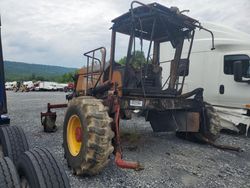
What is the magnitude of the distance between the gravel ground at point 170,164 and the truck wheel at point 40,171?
169 cm

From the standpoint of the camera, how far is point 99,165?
4.50 meters

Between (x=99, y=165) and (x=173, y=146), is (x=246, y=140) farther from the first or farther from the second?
(x=99, y=165)

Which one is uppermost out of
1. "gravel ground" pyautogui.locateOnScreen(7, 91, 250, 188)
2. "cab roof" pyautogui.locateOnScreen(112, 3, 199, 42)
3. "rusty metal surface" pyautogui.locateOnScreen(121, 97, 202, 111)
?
"cab roof" pyautogui.locateOnScreen(112, 3, 199, 42)

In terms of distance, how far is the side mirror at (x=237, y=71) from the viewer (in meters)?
8.34

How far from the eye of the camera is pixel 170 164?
18.2 ft

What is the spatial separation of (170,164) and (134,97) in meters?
1.44

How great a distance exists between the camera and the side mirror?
834cm

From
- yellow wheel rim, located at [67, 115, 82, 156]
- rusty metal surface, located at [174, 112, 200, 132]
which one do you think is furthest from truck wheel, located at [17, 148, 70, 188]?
rusty metal surface, located at [174, 112, 200, 132]

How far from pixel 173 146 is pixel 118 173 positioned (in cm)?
248

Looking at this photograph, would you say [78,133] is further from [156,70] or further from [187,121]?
[187,121]

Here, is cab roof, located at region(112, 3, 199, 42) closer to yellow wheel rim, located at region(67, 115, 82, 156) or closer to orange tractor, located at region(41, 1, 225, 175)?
orange tractor, located at region(41, 1, 225, 175)

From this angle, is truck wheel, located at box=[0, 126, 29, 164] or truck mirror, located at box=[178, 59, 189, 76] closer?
truck wheel, located at box=[0, 126, 29, 164]

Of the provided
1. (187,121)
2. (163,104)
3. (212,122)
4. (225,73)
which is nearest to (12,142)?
(163,104)

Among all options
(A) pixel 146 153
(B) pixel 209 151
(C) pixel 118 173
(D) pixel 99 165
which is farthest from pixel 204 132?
(D) pixel 99 165
